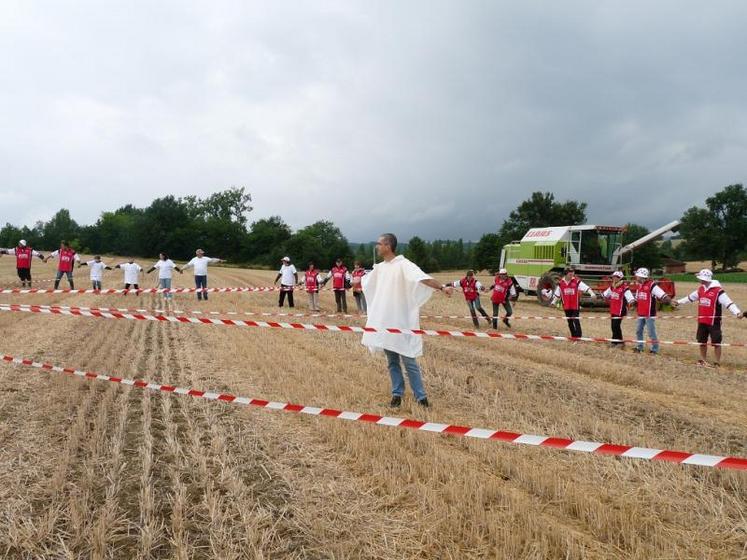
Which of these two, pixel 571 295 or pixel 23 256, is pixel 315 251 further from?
pixel 571 295

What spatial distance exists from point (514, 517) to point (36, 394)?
18.0 feet

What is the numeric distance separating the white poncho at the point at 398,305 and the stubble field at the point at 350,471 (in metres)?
0.72

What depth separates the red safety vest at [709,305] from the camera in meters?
10.1

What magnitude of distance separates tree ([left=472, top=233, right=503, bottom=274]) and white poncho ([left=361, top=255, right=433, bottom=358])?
2674 inches

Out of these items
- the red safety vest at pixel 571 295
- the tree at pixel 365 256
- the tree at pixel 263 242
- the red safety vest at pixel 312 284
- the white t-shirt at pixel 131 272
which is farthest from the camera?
the tree at pixel 263 242

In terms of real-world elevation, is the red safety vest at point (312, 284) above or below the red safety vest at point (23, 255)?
below

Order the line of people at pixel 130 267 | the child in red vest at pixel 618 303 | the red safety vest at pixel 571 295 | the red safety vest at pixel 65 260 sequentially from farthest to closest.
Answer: the red safety vest at pixel 65 260 < the line of people at pixel 130 267 < the red safety vest at pixel 571 295 < the child in red vest at pixel 618 303

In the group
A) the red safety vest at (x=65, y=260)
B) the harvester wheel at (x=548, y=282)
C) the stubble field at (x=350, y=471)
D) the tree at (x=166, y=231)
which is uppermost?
the tree at (x=166, y=231)

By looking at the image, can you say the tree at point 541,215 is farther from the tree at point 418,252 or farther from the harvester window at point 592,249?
the harvester window at point 592,249

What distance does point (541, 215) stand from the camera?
70625 mm

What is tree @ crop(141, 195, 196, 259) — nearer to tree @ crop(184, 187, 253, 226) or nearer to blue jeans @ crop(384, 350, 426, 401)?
tree @ crop(184, 187, 253, 226)

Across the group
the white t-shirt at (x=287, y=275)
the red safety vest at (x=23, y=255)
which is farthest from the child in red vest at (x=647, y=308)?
the red safety vest at (x=23, y=255)

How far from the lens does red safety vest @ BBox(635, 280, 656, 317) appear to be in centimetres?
1183

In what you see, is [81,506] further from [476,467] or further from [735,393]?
[735,393]
